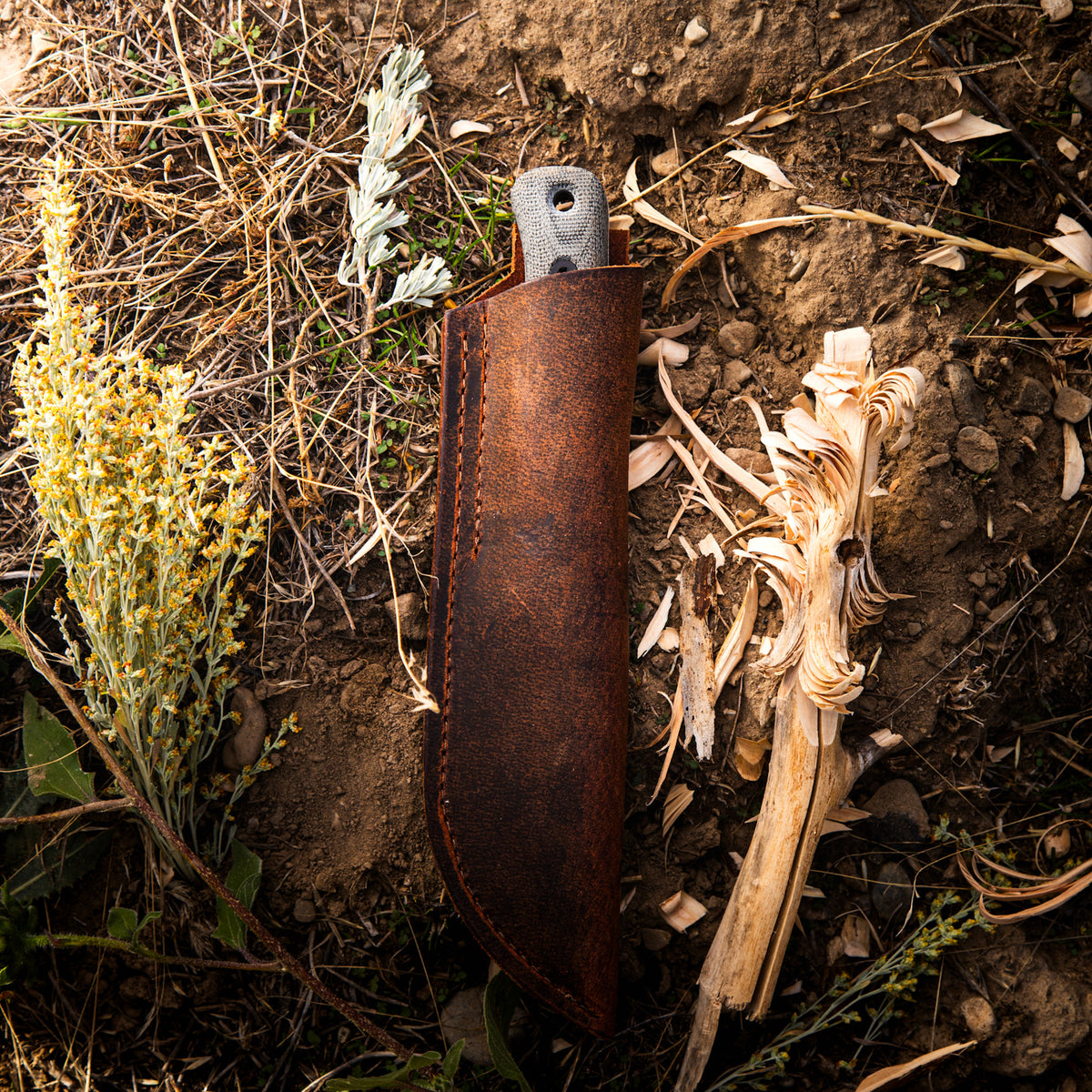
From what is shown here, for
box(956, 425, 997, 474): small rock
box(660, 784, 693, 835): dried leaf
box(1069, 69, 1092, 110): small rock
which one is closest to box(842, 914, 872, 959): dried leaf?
box(660, 784, 693, 835): dried leaf

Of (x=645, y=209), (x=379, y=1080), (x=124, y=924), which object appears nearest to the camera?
(x=379, y=1080)

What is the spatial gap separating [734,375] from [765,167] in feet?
1.92

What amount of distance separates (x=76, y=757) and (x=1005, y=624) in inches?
100.0

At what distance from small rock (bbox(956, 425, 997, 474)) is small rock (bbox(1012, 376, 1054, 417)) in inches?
6.9

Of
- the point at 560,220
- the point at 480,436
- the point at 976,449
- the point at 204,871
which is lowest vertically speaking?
the point at 204,871

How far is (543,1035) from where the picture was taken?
2.06m

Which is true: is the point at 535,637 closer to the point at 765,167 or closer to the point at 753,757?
the point at 753,757

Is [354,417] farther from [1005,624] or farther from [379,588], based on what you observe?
[1005,624]

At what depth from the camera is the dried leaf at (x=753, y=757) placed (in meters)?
2.11

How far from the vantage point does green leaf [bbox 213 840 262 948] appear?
1.87 metres

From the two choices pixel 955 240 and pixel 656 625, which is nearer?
pixel 955 240

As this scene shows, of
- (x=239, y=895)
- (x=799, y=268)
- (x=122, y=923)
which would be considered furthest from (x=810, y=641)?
(x=122, y=923)

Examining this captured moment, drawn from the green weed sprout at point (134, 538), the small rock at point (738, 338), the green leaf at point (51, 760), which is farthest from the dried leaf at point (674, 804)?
the green leaf at point (51, 760)

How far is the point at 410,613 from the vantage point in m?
2.15
